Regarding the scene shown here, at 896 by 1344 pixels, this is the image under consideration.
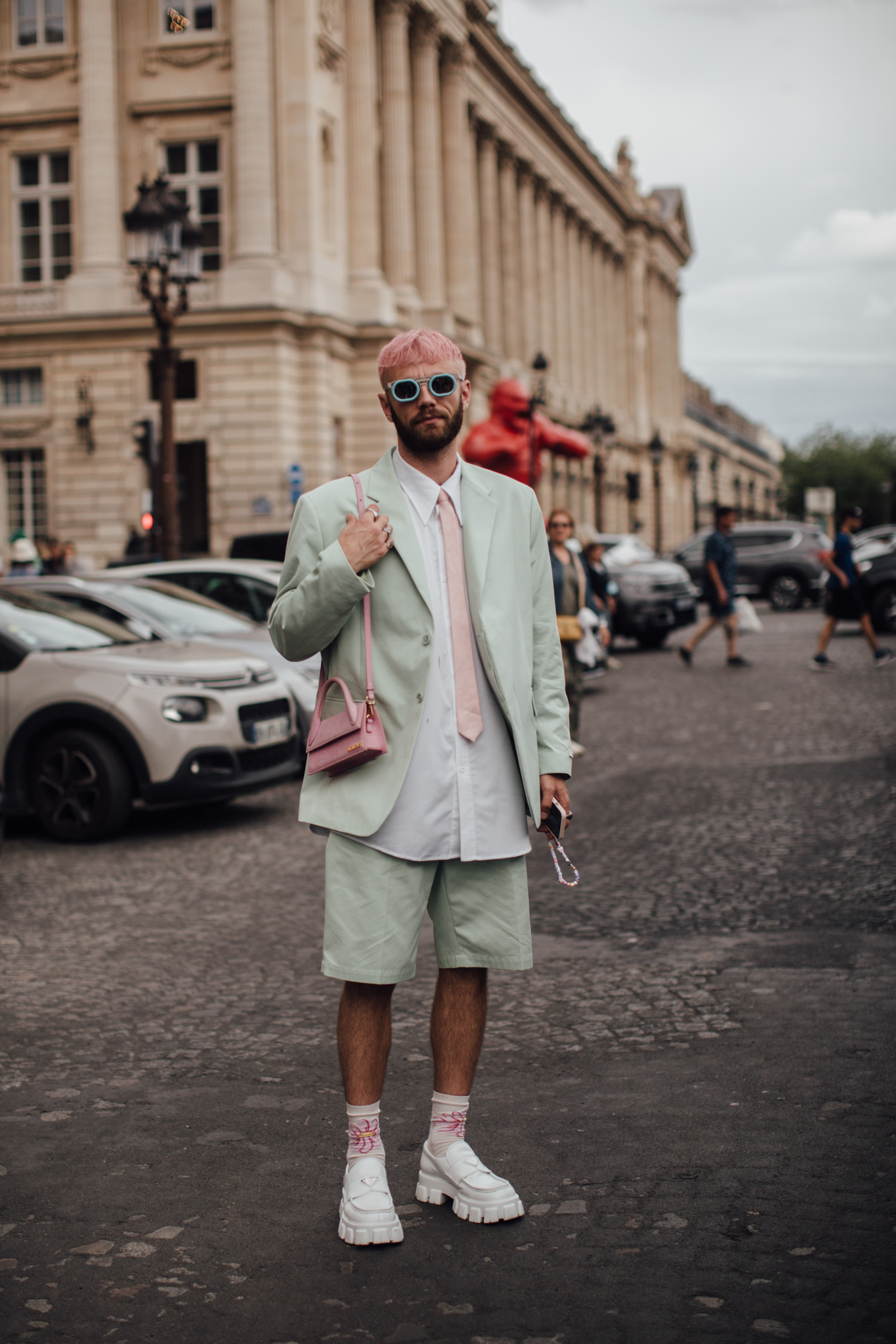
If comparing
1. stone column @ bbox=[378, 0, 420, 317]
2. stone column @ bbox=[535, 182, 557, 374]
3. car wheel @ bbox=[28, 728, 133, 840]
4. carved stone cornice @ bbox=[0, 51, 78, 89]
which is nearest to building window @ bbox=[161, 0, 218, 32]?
carved stone cornice @ bbox=[0, 51, 78, 89]

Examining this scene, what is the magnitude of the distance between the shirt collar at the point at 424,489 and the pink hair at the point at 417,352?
8.6 inches

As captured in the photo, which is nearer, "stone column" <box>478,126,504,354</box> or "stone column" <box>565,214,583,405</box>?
"stone column" <box>478,126,504,354</box>

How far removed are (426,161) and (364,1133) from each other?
5053 cm

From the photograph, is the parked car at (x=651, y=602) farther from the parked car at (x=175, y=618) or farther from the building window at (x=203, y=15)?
the building window at (x=203, y=15)

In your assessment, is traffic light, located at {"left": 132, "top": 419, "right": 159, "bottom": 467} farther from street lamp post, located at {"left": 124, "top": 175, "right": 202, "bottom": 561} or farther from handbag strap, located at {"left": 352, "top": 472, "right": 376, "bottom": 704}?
handbag strap, located at {"left": 352, "top": 472, "right": 376, "bottom": 704}

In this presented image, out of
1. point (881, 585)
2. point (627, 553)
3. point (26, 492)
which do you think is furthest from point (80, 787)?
point (26, 492)

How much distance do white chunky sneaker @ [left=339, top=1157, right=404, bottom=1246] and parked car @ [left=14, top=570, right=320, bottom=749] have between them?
7622 mm

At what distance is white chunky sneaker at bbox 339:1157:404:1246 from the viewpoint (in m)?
3.40

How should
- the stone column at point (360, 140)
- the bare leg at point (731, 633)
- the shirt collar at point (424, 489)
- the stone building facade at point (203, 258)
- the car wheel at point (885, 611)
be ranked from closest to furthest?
the shirt collar at point (424, 489) → the bare leg at point (731, 633) → the car wheel at point (885, 611) → the stone building facade at point (203, 258) → the stone column at point (360, 140)

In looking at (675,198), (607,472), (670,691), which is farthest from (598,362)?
(670,691)

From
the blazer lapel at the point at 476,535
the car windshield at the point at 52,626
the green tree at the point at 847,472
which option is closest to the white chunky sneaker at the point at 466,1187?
the blazer lapel at the point at 476,535

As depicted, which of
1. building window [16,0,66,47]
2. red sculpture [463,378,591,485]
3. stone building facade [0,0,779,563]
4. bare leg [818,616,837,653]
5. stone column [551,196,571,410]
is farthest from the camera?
stone column [551,196,571,410]

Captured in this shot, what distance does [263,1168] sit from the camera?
388 centimetres

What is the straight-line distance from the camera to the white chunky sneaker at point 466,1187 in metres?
3.51
